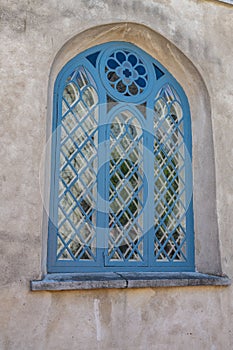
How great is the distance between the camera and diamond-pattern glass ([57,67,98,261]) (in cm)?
434

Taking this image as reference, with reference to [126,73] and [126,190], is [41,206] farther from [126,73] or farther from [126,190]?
[126,73]

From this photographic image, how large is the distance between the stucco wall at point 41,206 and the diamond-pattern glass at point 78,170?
0.35 meters

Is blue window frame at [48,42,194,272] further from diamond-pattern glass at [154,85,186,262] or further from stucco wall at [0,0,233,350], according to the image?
stucco wall at [0,0,233,350]

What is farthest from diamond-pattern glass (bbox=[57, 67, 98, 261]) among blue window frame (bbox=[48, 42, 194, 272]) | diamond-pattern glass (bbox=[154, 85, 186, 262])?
diamond-pattern glass (bbox=[154, 85, 186, 262])

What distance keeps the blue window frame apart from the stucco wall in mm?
264

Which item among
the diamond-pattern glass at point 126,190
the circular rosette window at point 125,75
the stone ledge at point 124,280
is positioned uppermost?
the circular rosette window at point 125,75

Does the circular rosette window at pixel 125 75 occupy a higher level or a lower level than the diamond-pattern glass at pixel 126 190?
higher

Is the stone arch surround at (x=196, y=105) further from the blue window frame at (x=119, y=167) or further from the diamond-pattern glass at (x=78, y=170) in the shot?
the diamond-pattern glass at (x=78, y=170)

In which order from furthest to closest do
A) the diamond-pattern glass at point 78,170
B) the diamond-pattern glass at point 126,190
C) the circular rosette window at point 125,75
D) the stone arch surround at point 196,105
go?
1. the circular rosette window at point 125,75
2. the stone arch surround at point 196,105
3. the diamond-pattern glass at point 126,190
4. the diamond-pattern glass at point 78,170

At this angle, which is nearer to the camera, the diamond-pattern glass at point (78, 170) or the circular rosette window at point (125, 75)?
the diamond-pattern glass at point (78, 170)

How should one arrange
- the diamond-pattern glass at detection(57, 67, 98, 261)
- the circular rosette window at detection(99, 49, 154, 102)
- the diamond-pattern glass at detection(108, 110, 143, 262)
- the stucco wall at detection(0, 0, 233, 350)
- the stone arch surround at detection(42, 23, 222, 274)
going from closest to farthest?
the stucco wall at detection(0, 0, 233, 350), the diamond-pattern glass at detection(57, 67, 98, 261), the diamond-pattern glass at detection(108, 110, 143, 262), the stone arch surround at detection(42, 23, 222, 274), the circular rosette window at detection(99, 49, 154, 102)

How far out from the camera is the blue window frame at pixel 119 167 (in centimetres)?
438

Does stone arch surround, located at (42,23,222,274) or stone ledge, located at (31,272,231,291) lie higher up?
stone arch surround, located at (42,23,222,274)

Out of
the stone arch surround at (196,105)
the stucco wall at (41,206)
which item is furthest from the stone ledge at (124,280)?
the stone arch surround at (196,105)
